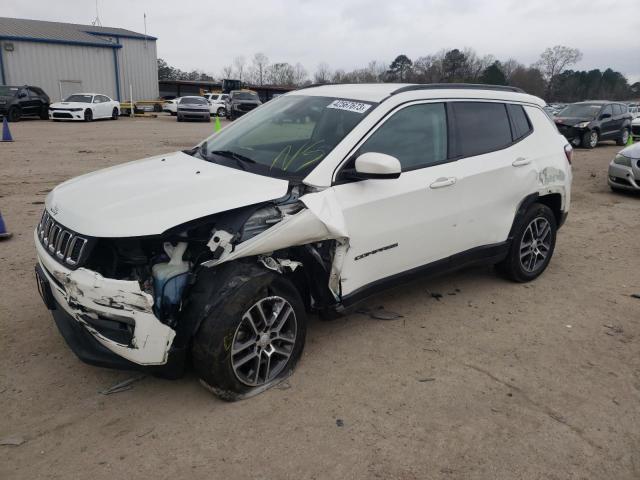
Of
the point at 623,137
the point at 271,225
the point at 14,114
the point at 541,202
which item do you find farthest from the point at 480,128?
the point at 14,114

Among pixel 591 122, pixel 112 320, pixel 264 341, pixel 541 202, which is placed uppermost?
pixel 591 122

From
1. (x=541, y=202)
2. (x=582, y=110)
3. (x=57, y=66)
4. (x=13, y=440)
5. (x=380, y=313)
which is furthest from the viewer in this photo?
(x=57, y=66)

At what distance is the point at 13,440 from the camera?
271cm

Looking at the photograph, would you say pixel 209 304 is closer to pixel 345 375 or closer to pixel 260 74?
pixel 345 375

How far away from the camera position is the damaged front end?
2.73 meters

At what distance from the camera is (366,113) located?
11.8ft

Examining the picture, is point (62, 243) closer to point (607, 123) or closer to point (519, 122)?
Result: point (519, 122)

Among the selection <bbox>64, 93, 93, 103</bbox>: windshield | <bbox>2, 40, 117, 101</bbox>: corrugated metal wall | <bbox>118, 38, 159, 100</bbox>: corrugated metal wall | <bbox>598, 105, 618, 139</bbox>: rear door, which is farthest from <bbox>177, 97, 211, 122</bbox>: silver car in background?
<bbox>598, 105, 618, 139</bbox>: rear door

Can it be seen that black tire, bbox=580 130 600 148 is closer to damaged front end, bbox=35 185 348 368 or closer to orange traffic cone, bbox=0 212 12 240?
damaged front end, bbox=35 185 348 368

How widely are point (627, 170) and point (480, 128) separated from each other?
672cm

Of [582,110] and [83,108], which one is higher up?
[582,110]

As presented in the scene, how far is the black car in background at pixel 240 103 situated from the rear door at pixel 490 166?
2615cm

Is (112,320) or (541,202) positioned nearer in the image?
(112,320)

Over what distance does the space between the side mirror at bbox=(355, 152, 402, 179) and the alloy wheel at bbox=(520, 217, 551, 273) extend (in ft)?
7.28
